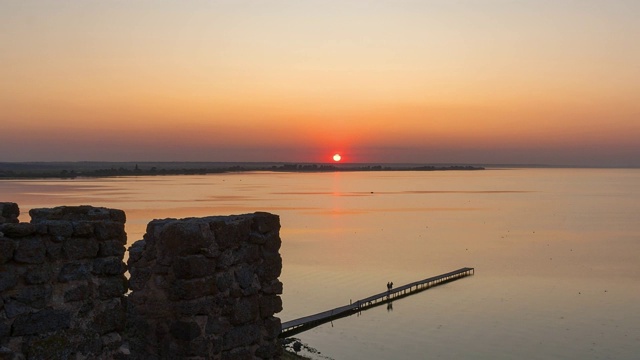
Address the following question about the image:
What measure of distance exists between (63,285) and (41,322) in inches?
13.2

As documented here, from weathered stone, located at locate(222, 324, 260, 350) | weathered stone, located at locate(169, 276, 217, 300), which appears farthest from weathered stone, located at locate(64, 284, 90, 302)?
weathered stone, located at locate(222, 324, 260, 350)

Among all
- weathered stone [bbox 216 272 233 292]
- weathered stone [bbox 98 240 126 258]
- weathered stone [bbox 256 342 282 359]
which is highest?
weathered stone [bbox 98 240 126 258]

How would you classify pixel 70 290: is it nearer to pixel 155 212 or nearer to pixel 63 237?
pixel 63 237

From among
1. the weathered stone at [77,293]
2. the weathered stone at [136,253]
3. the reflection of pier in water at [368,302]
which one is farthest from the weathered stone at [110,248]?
the reflection of pier in water at [368,302]

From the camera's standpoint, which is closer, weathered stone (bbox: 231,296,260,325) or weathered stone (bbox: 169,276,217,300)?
weathered stone (bbox: 169,276,217,300)

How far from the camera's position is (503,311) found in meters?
32.4

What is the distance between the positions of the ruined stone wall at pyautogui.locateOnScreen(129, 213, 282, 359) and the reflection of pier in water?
18.8m

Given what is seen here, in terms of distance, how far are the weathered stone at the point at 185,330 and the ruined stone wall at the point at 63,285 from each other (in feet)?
2.10

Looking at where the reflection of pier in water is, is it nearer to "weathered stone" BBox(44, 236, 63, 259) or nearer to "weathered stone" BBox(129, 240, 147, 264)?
"weathered stone" BBox(129, 240, 147, 264)

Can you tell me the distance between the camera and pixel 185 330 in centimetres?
647

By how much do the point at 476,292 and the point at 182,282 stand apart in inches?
1290

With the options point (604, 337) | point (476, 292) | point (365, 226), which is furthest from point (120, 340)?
point (365, 226)

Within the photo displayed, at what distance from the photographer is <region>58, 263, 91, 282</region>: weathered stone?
5.52 m

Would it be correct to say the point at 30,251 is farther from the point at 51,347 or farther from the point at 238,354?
the point at 238,354
